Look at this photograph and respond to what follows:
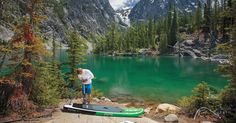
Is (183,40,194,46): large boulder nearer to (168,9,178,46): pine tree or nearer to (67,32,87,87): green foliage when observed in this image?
(168,9,178,46): pine tree

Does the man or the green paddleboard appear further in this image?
the man

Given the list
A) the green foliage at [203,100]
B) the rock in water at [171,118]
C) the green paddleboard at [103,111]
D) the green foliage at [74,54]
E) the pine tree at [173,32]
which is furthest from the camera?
the pine tree at [173,32]

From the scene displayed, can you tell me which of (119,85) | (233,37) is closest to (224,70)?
(233,37)

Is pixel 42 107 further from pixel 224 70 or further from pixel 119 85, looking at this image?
pixel 119 85

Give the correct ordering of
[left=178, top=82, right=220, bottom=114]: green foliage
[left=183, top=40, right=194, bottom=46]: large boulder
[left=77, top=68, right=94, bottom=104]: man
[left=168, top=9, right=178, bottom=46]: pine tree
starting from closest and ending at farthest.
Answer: [left=178, top=82, right=220, bottom=114]: green foliage < [left=77, top=68, right=94, bottom=104]: man < [left=183, top=40, right=194, bottom=46]: large boulder < [left=168, top=9, right=178, bottom=46]: pine tree

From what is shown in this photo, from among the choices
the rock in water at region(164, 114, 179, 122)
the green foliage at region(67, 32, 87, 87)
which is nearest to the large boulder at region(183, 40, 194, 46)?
the green foliage at region(67, 32, 87, 87)

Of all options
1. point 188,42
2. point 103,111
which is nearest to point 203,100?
point 103,111

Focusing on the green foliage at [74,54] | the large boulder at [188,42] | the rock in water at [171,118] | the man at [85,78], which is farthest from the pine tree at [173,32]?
the rock in water at [171,118]

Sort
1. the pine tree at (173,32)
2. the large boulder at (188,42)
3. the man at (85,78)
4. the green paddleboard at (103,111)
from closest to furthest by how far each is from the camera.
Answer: the green paddleboard at (103,111) → the man at (85,78) → the large boulder at (188,42) → the pine tree at (173,32)

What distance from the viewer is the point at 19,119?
50.6 ft

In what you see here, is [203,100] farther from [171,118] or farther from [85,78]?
[85,78]

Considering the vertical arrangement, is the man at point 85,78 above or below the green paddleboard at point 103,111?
above

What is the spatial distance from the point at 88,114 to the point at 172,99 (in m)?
18.9

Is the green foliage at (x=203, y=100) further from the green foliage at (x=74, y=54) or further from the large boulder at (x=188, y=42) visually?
the large boulder at (x=188, y=42)
